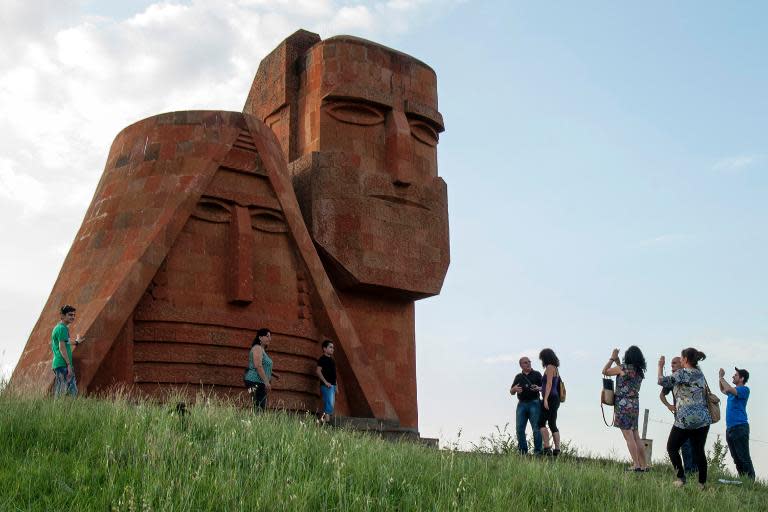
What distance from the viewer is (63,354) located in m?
12.3

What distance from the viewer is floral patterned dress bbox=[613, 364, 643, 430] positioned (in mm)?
11273

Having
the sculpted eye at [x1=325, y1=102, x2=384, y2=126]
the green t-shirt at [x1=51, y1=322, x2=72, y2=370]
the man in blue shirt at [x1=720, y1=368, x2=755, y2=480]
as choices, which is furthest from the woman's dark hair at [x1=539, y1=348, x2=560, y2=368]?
the sculpted eye at [x1=325, y1=102, x2=384, y2=126]

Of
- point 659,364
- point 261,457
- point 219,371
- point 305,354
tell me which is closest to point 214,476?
point 261,457

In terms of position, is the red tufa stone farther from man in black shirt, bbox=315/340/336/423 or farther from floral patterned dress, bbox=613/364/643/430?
floral patterned dress, bbox=613/364/643/430

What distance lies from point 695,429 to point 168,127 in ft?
33.4

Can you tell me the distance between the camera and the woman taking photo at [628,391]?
37.0 feet

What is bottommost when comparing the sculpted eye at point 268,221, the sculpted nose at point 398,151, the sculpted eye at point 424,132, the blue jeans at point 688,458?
the blue jeans at point 688,458

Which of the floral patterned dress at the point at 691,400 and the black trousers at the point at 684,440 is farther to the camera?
the black trousers at the point at 684,440

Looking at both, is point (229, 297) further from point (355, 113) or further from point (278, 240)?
Answer: point (355, 113)

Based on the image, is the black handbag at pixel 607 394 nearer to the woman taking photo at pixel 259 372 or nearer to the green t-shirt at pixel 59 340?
the woman taking photo at pixel 259 372

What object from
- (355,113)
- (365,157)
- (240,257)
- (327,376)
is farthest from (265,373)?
(355,113)

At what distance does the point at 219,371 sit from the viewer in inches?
574

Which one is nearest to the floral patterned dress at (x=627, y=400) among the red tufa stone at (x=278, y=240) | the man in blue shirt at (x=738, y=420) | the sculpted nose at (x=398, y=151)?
the man in blue shirt at (x=738, y=420)

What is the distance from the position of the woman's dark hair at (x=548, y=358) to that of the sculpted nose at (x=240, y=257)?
16.0 feet
